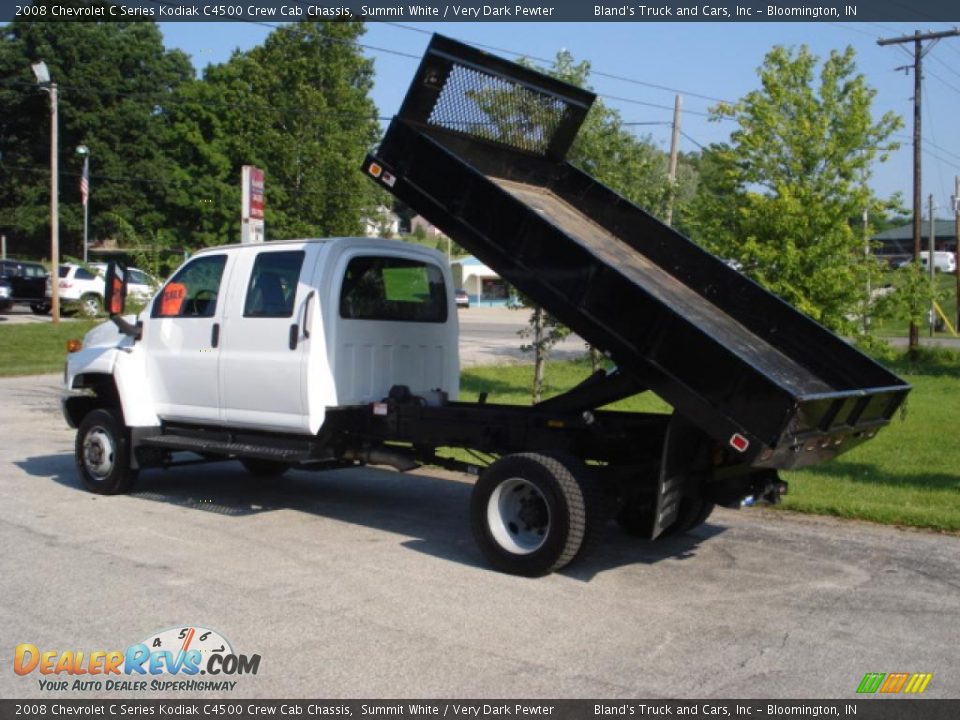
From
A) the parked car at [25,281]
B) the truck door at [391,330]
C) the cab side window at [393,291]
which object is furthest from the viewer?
the parked car at [25,281]

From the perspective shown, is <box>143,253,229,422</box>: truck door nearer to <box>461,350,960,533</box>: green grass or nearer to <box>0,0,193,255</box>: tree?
<box>461,350,960,533</box>: green grass

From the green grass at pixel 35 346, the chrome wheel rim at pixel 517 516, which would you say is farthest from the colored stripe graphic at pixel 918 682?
the green grass at pixel 35 346

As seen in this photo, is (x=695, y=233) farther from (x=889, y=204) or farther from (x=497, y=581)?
(x=497, y=581)

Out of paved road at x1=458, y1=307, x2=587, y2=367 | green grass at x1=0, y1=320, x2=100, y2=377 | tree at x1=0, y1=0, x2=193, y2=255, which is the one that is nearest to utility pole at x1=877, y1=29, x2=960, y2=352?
paved road at x1=458, y1=307, x2=587, y2=367

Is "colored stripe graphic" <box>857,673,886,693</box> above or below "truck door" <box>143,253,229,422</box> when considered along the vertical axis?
below

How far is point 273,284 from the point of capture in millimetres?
8375

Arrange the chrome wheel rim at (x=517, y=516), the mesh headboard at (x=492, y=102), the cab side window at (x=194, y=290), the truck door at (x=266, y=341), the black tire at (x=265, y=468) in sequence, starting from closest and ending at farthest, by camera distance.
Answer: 1. the chrome wheel rim at (x=517, y=516)
2. the mesh headboard at (x=492, y=102)
3. the truck door at (x=266, y=341)
4. the cab side window at (x=194, y=290)
5. the black tire at (x=265, y=468)

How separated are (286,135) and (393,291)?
32139mm

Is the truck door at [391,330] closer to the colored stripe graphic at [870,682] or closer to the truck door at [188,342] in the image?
the truck door at [188,342]

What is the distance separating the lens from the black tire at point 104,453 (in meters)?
9.20

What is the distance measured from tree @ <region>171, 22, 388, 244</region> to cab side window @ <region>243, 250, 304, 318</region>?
23.3 meters

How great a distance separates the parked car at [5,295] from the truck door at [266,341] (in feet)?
96.4

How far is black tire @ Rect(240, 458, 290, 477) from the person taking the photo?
34.0 ft

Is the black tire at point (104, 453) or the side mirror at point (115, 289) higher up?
the side mirror at point (115, 289)
